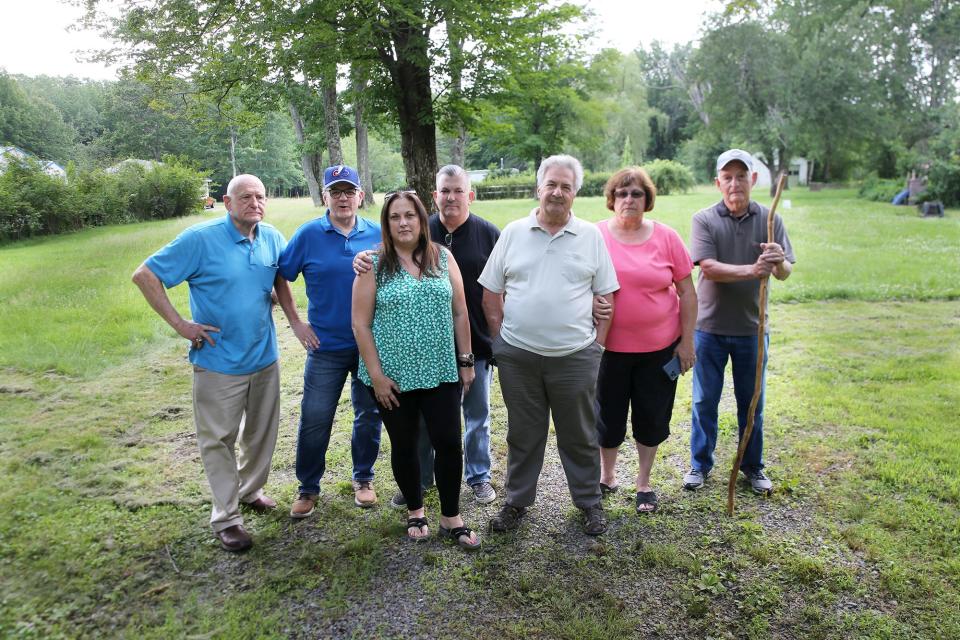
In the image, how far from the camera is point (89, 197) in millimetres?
11641

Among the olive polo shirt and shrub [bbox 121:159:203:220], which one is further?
shrub [bbox 121:159:203:220]

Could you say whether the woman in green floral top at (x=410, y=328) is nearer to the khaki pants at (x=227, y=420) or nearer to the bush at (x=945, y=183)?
the khaki pants at (x=227, y=420)

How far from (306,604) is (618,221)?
2.56 metres

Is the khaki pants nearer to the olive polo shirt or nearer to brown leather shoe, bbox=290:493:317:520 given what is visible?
brown leather shoe, bbox=290:493:317:520

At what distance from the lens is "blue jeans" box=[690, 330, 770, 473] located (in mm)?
3707

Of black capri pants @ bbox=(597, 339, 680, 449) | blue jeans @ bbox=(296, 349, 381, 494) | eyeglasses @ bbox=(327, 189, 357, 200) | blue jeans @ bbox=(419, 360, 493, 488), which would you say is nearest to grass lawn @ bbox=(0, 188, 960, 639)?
blue jeans @ bbox=(419, 360, 493, 488)

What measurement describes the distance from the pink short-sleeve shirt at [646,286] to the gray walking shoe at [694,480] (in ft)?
3.54

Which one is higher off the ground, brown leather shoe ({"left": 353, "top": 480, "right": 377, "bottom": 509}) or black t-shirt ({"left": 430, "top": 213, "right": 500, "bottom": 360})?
black t-shirt ({"left": 430, "top": 213, "right": 500, "bottom": 360})

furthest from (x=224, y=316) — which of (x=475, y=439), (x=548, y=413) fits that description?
(x=548, y=413)

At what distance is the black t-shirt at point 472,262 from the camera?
3.62 metres

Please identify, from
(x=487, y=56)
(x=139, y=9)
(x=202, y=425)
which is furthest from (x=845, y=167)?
(x=202, y=425)

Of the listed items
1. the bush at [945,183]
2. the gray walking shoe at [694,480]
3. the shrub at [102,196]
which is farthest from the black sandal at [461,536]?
the bush at [945,183]

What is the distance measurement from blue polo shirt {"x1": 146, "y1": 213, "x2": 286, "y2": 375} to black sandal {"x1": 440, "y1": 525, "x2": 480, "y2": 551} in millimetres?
1413

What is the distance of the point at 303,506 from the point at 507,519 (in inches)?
48.7
